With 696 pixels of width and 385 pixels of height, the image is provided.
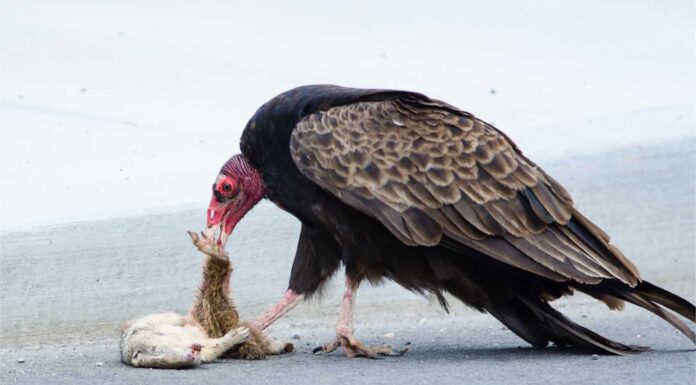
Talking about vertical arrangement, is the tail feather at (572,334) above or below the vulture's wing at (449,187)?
below

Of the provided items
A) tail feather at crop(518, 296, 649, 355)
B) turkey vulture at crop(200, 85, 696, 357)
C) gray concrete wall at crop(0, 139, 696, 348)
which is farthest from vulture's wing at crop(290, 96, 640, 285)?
gray concrete wall at crop(0, 139, 696, 348)

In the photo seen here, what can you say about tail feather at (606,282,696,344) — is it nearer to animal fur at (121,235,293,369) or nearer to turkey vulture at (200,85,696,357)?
turkey vulture at (200,85,696,357)

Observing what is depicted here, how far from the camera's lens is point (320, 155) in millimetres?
5680

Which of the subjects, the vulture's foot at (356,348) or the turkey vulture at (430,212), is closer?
the turkey vulture at (430,212)

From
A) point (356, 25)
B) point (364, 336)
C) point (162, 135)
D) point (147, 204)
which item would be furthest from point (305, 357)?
point (356, 25)

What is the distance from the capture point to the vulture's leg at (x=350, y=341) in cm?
576

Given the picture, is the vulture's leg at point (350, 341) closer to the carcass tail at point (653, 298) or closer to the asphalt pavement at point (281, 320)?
the asphalt pavement at point (281, 320)

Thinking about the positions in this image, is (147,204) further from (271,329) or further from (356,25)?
(356,25)

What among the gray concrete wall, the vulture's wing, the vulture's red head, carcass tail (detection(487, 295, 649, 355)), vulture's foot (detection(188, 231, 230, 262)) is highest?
the vulture's wing

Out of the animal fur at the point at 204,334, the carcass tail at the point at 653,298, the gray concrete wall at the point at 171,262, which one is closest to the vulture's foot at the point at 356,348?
the animal fur at the point at 204,334

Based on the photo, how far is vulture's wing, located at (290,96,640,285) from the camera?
18.5ft

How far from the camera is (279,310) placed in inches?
235

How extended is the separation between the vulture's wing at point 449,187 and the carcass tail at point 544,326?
29 centimetres

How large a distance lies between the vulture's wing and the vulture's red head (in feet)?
1.12
